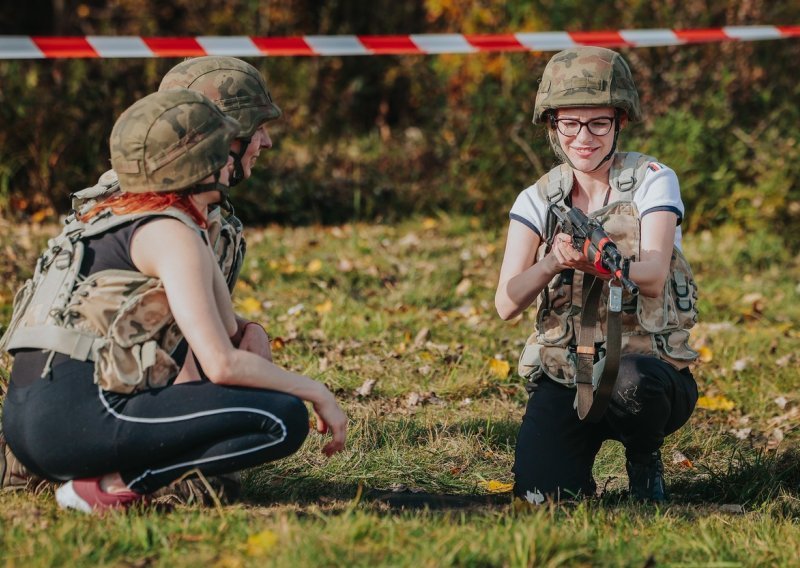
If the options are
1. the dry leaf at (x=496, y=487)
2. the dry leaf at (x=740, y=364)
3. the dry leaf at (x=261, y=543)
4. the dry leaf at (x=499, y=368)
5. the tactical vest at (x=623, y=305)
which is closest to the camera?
the dry leaf at (x=261, y=543)

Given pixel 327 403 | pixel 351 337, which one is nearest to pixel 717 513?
pixel 327 403

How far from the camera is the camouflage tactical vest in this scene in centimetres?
328

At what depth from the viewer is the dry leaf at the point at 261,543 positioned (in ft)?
9.49

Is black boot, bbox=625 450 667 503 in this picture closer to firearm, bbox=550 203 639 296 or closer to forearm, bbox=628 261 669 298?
forearm, bbox=628 261 669 298

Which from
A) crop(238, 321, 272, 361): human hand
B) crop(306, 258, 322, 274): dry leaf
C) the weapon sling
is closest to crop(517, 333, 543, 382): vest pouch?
the weapon sling

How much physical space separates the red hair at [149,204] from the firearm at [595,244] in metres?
1.18

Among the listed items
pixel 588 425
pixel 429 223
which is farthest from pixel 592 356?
pixel 429 223

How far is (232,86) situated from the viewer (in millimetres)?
3998

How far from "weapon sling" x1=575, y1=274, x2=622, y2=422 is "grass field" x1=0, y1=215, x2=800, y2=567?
13.8 inches

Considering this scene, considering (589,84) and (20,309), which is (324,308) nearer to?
(589,84)

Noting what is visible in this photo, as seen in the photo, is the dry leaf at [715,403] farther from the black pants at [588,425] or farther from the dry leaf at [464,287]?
the dry leaf at [464,287]

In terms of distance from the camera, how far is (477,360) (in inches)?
221

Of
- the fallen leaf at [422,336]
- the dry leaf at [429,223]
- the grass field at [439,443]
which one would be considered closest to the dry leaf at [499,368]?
the grass field at [439,443]

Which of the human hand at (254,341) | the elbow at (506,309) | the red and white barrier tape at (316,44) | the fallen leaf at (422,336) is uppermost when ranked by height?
the red and white barrier tape at (316,44)
